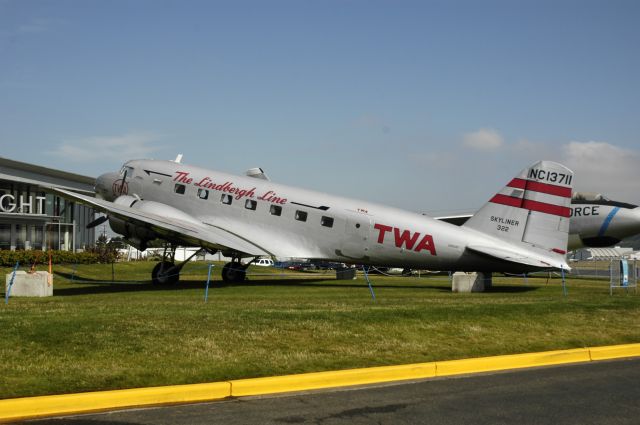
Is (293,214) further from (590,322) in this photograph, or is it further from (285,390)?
(285,390)

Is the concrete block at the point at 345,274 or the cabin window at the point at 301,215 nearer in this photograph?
the cabin window at the point at 301,215

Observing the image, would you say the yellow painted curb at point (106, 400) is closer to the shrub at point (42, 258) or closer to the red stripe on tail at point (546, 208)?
the red stripe on tail at point (546, 208)

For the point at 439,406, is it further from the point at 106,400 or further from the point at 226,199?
the point at 226,199

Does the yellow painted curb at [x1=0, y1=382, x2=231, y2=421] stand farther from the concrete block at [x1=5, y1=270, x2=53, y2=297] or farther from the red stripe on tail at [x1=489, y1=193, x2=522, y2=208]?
the red stripe on tail at [x1=489, y1=193, x2=522, y2=208]

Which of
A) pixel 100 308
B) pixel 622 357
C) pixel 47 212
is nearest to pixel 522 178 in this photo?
pixel 622 357

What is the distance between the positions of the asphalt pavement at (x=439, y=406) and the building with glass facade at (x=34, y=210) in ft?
144

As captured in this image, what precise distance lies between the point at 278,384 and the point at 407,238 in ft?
52.8

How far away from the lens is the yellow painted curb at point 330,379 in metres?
9.85

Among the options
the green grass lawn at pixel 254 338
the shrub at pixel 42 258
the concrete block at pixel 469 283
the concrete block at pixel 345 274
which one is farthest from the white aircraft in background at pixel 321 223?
the shrub at pixel 42 258

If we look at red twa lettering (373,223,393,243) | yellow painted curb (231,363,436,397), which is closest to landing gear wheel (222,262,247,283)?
red twa lettering (373,223,393,243)

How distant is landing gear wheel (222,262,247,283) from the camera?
31.0m

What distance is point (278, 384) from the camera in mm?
10094

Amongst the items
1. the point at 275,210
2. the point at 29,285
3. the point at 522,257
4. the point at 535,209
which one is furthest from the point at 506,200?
the point at 29,285

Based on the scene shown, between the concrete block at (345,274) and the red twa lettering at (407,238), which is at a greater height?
the red twa lettering at (407,238)
